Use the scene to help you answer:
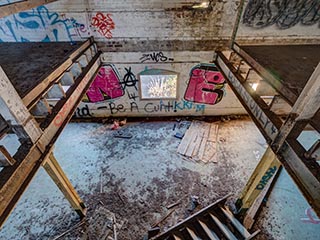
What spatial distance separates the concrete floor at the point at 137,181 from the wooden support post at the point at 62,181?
33cm

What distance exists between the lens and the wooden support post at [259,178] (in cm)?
295

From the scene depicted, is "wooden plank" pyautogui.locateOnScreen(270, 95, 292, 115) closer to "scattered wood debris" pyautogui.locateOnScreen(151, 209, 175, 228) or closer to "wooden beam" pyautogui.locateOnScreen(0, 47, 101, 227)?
"scattered wood debris" pyautogui.locateOnScreen(151, 209, 175, 228)

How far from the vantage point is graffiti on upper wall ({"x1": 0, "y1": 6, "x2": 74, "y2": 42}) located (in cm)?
462

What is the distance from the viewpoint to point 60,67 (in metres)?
3.28

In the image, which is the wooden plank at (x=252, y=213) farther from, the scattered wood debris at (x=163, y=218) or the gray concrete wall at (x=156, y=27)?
the gray concrete wall at (x=156, y=27)

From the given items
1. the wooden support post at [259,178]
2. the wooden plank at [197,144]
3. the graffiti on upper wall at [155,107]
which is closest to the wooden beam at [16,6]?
the wooden support post at [259,178]

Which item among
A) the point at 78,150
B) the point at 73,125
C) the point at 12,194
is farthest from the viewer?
the point at 73,125

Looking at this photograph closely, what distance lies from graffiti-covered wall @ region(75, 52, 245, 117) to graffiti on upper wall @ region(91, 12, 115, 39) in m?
0.64

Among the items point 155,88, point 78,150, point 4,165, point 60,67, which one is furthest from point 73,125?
point 4,165

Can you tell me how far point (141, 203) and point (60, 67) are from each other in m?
3.41

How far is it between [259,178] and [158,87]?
13.1 ft

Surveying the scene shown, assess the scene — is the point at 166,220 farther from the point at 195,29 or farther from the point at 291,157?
the point at 195,29

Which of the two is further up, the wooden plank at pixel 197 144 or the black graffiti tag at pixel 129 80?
the black graffiti tag at pixel 129 80

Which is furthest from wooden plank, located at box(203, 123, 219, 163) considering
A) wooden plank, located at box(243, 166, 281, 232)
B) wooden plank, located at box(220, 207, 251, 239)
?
wooden plank, located at box(220, 207, 251, 239)
